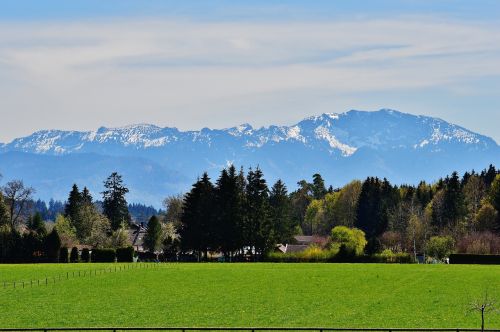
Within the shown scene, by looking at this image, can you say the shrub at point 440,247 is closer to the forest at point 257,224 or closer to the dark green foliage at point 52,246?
the forest at point 257,224

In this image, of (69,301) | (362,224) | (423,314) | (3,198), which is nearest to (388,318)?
(423,314)

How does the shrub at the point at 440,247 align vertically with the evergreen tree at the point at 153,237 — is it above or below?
below

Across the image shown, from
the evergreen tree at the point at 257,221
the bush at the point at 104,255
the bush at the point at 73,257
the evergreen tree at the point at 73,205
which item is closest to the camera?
the bush at the point at 104,255

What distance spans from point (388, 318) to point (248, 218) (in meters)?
89.9

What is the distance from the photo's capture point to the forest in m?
134

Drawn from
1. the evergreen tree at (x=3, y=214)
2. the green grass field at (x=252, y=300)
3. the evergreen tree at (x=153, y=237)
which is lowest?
the green grass field at (x=252, y=300)

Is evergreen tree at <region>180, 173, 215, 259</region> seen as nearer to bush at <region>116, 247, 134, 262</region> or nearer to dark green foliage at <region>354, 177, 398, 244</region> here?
bush at <region>116, 247, 134, 262</region>

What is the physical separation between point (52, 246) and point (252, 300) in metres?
81.1

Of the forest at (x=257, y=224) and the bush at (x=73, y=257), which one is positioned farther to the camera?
the forest at (x=257, y=224)

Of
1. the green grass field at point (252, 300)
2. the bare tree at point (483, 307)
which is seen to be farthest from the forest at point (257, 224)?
the bare tree at point (483, 307)

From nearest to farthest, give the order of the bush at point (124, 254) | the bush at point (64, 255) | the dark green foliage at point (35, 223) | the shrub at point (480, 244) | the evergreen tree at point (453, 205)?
→ the bush at point (64, 255)
the shrub at point (480, 244)
the bush at point (124, 254)
the dark green foliage at point (35, 223)
the evergreen tree at point (453, 205)

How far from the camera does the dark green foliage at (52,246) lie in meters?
132

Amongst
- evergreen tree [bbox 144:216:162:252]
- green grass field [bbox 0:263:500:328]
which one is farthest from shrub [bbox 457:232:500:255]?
evergreen tree [bbox 144:216:162:252]

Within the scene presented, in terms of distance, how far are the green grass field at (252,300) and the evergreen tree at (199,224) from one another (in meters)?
48.6
